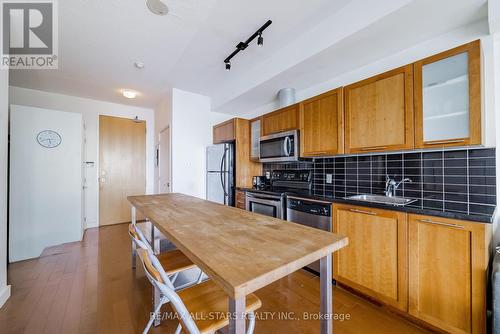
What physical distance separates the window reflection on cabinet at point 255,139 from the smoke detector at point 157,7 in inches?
75.7

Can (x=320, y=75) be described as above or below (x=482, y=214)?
above

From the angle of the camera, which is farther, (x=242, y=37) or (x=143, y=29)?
(x=242, y=37)

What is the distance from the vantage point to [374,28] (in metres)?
1.70

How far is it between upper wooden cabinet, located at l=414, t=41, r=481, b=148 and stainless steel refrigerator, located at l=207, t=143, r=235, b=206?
256 cm

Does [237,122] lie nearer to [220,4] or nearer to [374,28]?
[220,4]

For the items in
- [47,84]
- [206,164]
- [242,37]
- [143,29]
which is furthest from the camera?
[206,164]

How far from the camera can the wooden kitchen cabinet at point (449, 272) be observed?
1.26 metres

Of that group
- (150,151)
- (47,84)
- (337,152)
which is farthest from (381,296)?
(47,84)

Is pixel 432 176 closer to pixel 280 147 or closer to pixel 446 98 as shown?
pixel 446 98

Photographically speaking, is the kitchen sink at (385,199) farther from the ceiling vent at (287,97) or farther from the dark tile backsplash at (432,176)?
the ceiling vent at (287,97)

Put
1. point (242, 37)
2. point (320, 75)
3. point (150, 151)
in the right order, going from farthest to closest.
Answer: point (150, 151)
point (320, 75)
point (242, 37)

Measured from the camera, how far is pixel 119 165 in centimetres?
448

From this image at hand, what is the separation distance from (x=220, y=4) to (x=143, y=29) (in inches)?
35.9

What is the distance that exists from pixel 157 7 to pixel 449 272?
310 cm
